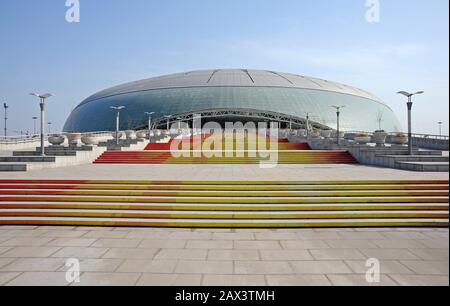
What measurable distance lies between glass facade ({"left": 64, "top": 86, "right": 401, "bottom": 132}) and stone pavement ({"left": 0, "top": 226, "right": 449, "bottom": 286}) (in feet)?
203

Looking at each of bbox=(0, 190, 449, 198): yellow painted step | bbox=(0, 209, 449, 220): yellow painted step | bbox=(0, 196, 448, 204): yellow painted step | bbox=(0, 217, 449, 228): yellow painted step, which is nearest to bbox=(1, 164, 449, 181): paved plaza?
bbox=(0, 190, 449, 198): yellow painted step

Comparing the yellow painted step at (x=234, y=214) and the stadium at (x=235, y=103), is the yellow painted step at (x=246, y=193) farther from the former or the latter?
the stadium at (x=235, y=103)

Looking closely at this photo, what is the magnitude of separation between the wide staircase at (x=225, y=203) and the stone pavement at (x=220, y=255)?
40 cm

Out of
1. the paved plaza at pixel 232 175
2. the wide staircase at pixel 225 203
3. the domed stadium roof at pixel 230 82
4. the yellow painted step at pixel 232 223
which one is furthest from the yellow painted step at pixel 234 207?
the domed stadium roof at pixel 230 82

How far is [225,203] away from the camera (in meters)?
8.78

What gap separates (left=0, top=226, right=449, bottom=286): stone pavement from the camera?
473 centimetres

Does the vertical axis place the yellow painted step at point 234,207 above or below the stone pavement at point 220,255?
above

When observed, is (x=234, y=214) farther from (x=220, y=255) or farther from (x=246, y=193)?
(x=220, y=255)

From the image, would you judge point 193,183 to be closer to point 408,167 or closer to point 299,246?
point 299,246

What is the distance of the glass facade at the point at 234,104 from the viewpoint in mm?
69188

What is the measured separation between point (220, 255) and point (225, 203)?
308 cm

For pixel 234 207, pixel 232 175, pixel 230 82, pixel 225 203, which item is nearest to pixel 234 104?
pixel 230 82

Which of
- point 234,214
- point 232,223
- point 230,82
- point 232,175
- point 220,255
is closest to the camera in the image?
point 220,255

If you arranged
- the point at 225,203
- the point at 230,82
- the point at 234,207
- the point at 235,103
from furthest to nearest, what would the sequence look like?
Result: the point at 230,82, the point at 235,103, the point at 225,203, the point at 234,207
